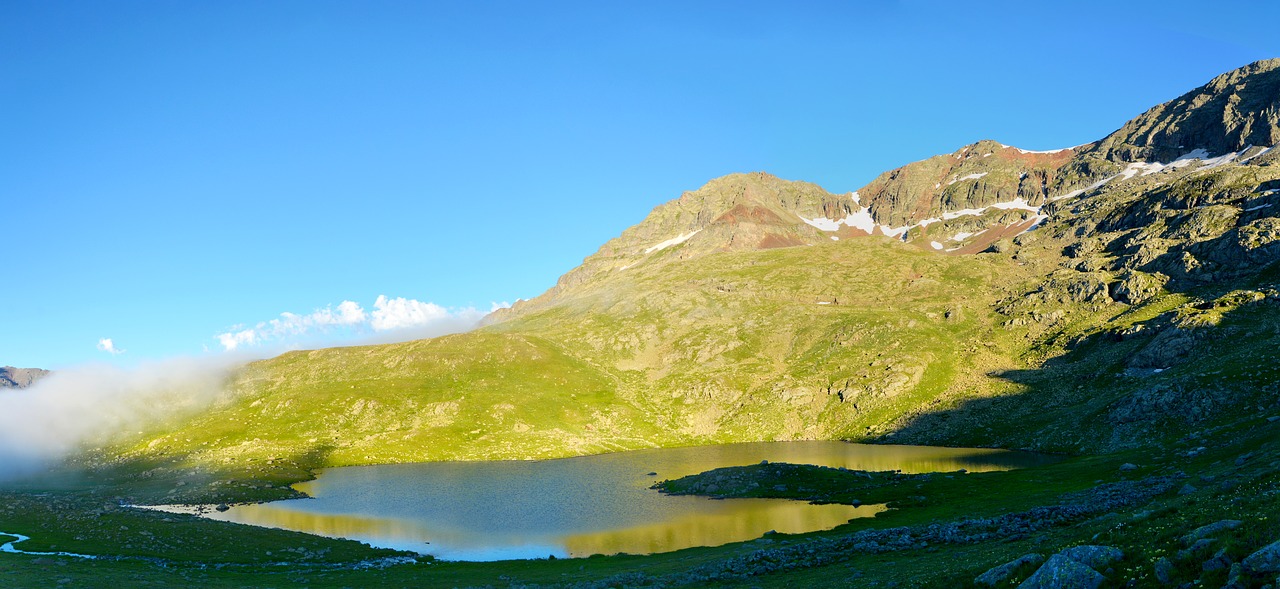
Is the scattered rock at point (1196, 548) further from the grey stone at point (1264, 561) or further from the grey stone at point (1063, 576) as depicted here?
the grey stone at point (1264, 561)

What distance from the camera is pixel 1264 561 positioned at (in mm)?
19938

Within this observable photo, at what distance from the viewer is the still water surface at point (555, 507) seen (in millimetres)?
87562

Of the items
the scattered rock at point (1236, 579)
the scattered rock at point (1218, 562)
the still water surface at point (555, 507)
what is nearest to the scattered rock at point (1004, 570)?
the scattered rock at point (1218, 562)

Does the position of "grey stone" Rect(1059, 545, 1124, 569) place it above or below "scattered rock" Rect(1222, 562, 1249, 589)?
below

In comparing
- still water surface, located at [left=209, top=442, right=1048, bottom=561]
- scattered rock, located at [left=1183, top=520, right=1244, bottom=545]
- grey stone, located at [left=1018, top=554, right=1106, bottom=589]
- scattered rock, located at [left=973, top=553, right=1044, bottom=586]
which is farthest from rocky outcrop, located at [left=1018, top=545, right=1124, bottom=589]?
still water surface, located at [left=209, top=442, right=1048, bottom=561]

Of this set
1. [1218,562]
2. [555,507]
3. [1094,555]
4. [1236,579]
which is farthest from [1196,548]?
[555,507]

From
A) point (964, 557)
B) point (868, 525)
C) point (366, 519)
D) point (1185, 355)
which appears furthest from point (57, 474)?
point (1185, 355)

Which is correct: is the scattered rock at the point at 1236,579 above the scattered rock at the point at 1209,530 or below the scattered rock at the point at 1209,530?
below

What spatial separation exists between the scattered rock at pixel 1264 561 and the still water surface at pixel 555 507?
6538 centimetres

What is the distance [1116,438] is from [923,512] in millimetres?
86201

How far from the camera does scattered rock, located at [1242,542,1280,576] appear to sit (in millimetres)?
19656

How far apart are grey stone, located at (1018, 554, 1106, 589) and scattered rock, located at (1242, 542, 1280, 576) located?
4.68 m

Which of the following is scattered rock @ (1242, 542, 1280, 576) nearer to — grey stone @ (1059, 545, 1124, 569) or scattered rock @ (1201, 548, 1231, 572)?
scattered rock @ (1201, 548, 1231, 572)

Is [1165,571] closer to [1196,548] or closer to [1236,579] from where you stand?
[1196,548]
